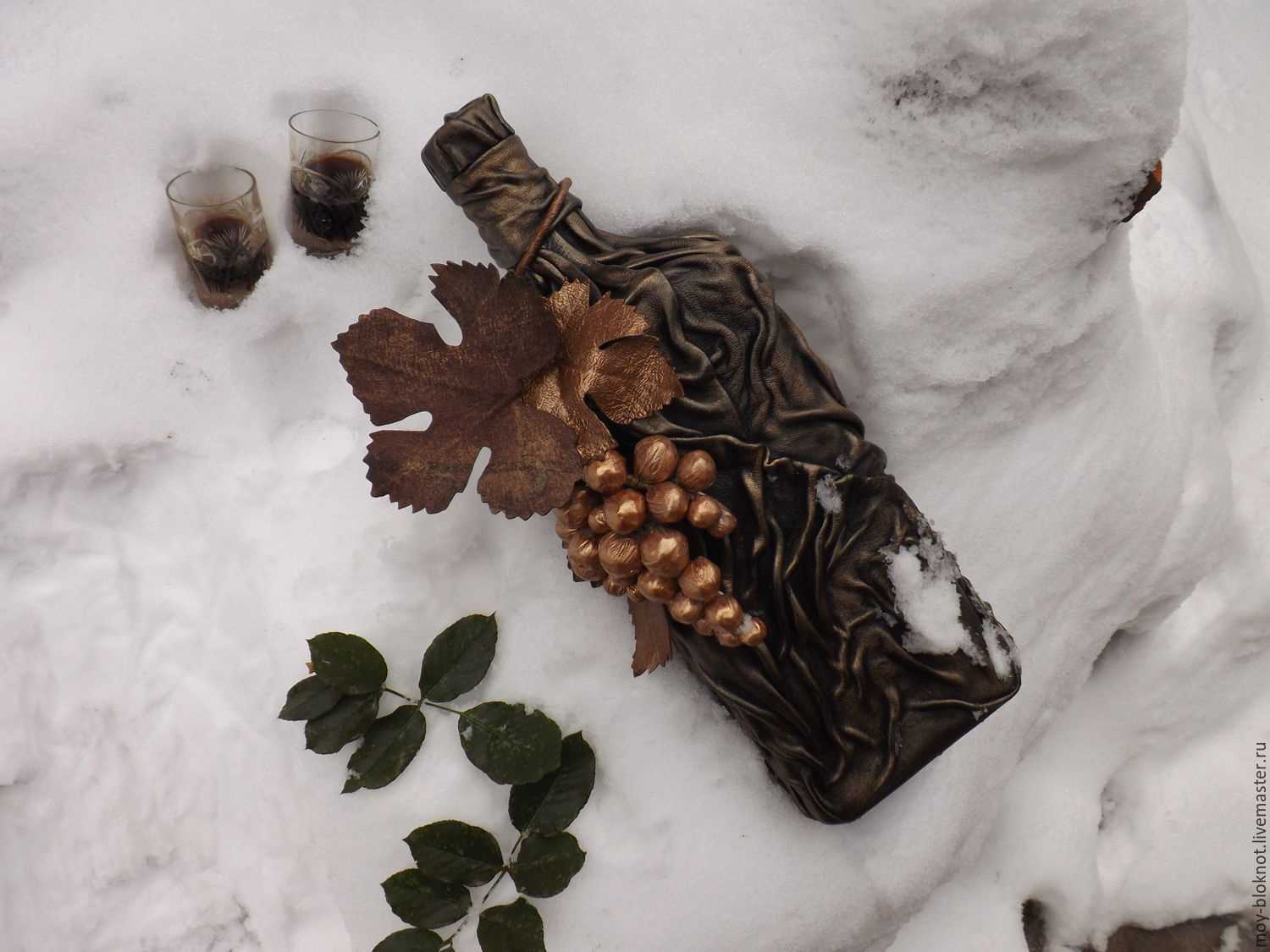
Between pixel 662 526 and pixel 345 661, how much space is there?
1.07ft

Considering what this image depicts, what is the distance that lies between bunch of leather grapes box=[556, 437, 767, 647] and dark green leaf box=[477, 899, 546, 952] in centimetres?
31

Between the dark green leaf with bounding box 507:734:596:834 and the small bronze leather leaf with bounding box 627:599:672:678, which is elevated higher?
the small bronze leather leaf with bounding box 627:599:672:678

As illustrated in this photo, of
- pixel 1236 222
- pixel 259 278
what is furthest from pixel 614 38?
pixel 1236 222

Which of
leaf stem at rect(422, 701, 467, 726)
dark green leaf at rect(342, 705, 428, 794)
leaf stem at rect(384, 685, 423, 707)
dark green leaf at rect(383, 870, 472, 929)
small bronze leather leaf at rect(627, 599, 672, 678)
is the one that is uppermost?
small bronze leather leaf at rect(627, 599, 672, 678)

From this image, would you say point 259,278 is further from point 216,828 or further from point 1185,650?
point 1185,650

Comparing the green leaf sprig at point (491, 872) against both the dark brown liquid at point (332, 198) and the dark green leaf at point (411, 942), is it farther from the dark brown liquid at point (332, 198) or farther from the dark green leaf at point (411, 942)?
the dark brown liquid at point (332, 198)

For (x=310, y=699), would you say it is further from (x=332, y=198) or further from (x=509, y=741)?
(x=332, y=198)

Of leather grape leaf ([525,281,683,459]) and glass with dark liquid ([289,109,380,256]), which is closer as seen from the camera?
leather grape leaf ([525,281,683,459])

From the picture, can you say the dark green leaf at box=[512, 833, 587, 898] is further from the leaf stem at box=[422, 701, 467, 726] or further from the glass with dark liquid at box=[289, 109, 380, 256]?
the glass with dark liquid at box=[289, 109, 380, 256]

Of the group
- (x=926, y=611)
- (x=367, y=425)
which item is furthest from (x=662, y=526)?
(x=367, y=425)

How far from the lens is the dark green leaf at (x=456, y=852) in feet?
2.89

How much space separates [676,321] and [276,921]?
69 centimetres

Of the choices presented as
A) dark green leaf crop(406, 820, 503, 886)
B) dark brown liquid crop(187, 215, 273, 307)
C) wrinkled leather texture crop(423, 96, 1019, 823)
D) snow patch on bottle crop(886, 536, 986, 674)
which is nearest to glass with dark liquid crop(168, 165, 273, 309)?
dark brown liquid crop(187, 215, 273, 307)

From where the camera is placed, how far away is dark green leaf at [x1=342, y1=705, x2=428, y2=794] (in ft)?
2.95
